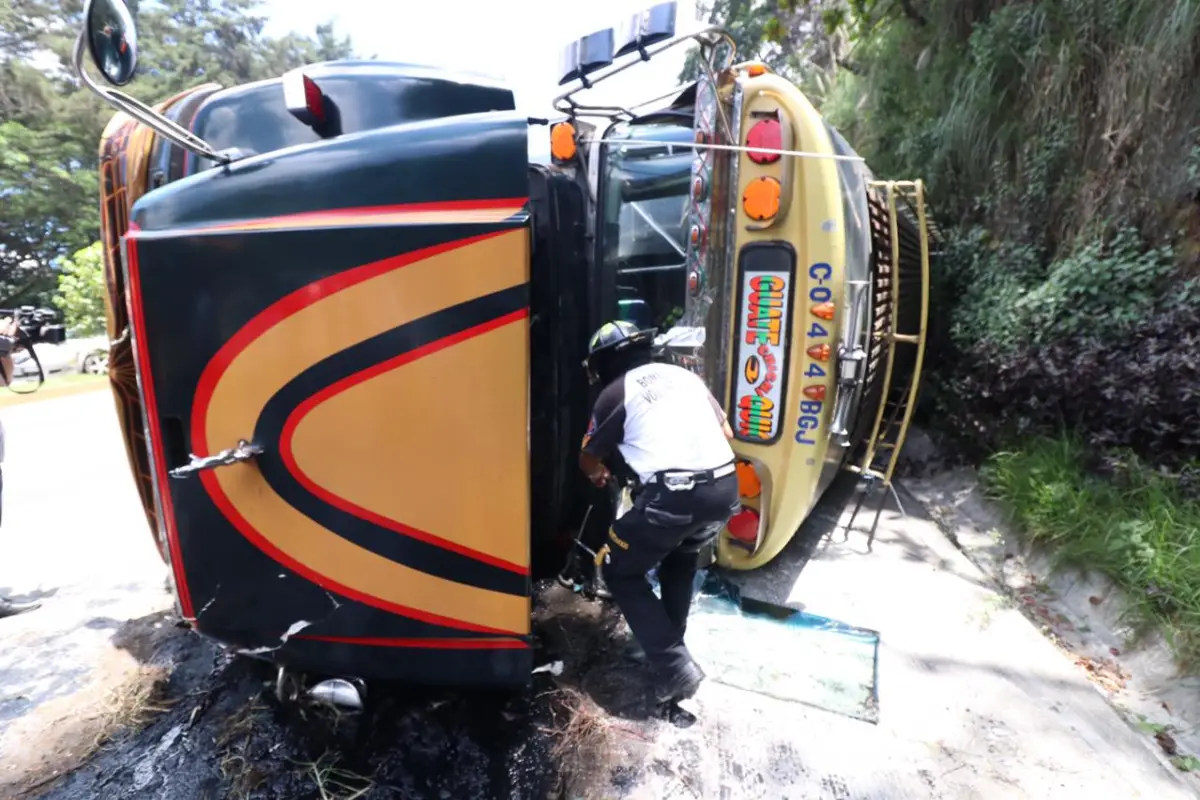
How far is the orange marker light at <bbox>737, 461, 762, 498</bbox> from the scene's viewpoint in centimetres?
271

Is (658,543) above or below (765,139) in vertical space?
below

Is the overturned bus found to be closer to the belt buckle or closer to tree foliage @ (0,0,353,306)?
A: the belt buckle

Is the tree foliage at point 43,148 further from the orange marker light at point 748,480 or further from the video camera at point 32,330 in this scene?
the orange marker light at point 748,480

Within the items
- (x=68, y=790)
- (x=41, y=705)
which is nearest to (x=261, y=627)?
(x=68, y=790)

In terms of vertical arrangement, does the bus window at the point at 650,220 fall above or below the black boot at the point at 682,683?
above

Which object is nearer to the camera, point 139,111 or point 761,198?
point 139,111

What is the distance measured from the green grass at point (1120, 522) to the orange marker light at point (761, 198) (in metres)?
2.35

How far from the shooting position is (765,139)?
2512 millimetres

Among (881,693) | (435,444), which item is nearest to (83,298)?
(435,444)

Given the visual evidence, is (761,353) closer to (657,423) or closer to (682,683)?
(657,423)

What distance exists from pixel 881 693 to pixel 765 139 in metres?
2.20

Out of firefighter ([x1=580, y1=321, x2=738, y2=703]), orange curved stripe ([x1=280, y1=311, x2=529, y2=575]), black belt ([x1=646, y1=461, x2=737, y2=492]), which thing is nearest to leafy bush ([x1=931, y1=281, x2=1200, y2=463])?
firefighter ([x1=580, y1=321, x2=738, y2=703])

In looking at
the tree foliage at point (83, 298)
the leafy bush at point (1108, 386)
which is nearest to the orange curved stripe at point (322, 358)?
the leafy bush at point (1108, 386)

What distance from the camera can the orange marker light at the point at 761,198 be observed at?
8.21 feet
